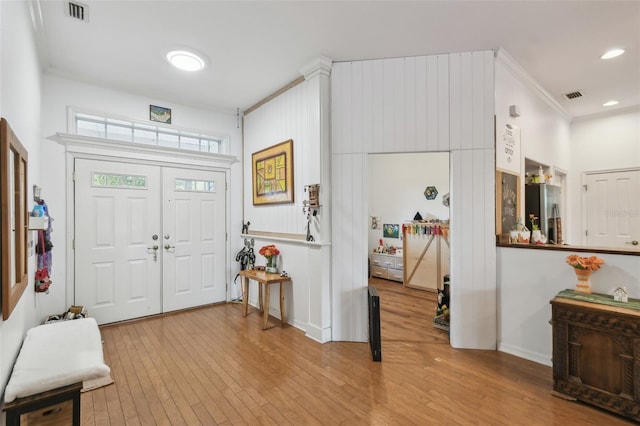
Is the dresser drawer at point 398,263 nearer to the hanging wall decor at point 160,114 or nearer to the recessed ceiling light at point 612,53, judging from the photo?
the recessed ceiling light at point 612,53

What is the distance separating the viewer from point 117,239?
3773 millimetres

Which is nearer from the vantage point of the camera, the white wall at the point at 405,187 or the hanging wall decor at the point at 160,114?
the hanging wall decor at the point at 160,114

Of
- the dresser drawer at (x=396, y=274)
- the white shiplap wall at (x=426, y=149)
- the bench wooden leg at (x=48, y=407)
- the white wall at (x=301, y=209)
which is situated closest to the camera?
the bench wooden leg at (x=48, y=407)

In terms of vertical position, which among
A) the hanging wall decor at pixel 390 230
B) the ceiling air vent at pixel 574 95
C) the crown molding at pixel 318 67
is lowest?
the hanging wall decor at pixel 390 230

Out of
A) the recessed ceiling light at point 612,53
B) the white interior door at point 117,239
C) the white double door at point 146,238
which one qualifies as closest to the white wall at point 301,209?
the white double door at point 146,238

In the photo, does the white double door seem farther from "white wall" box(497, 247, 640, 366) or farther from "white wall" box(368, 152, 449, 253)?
"white wall" box(497, 247, 640, 366)

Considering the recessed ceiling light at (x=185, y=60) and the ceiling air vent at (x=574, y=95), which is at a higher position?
the ceiling air vent at (x=574, y=95)

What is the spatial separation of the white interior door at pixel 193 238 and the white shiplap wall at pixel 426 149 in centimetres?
218

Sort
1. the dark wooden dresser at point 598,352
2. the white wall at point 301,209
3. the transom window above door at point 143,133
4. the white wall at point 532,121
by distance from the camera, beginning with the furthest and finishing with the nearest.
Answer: the transom window above door at point 143,133 < the white wall at point 301,209 < the white wall at point 532,121 < the dark wooden dresser at point 598,352

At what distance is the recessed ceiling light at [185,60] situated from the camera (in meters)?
3.03

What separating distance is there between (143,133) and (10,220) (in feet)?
9.79

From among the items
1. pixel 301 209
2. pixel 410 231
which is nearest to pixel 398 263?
pixel 410 231

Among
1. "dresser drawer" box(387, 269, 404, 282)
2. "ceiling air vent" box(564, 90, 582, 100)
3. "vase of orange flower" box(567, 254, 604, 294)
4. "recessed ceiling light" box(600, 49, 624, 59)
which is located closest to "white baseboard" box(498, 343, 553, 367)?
"vase of orange flower" box(567, 254, 604, 294)

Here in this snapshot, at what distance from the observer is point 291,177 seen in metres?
3.71
